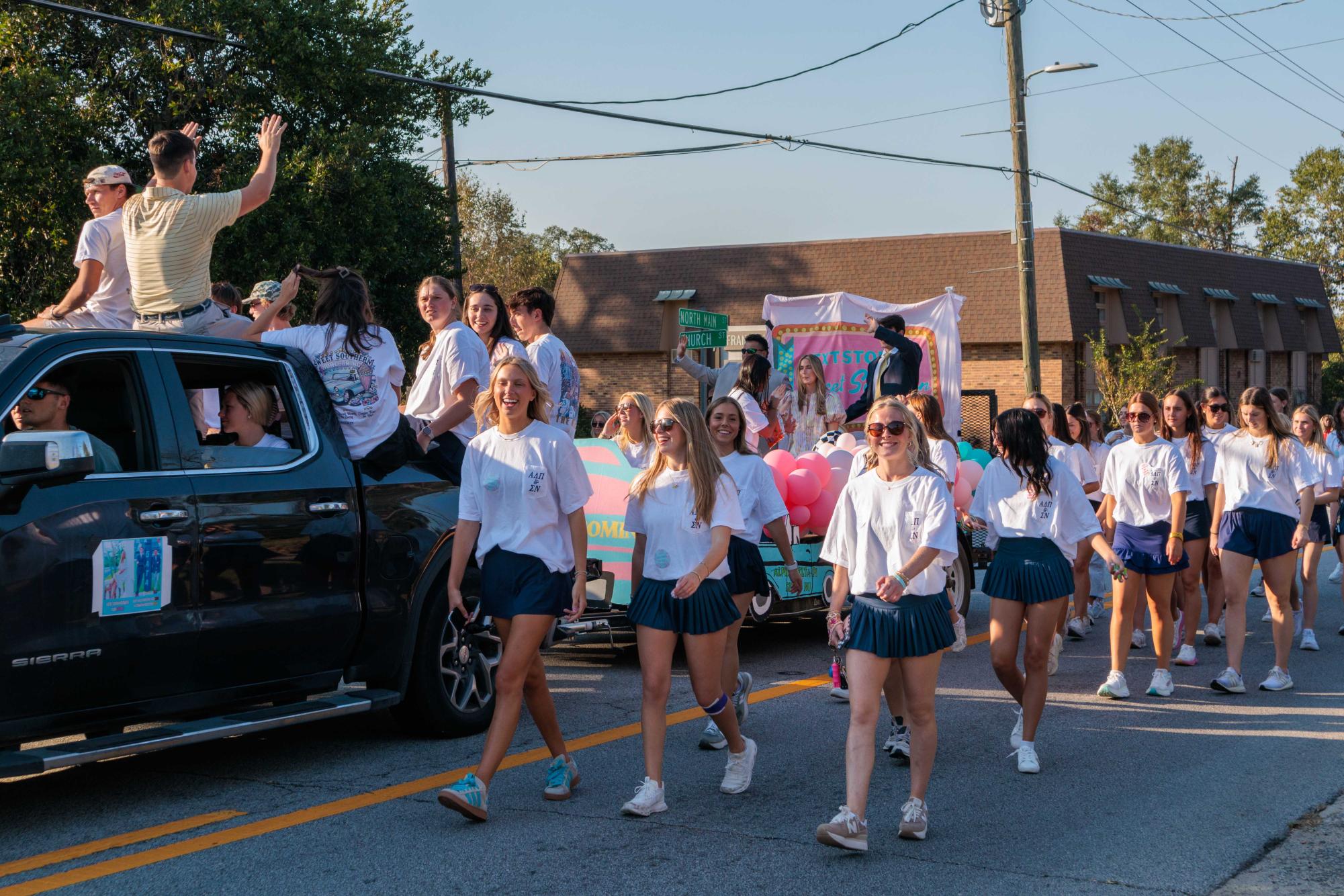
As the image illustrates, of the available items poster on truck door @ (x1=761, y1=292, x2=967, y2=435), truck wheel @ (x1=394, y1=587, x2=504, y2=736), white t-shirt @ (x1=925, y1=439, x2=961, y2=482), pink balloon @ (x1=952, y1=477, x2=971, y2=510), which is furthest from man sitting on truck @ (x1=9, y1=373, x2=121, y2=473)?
poster on truck door @ (x1=761, y1=292, x2=967, y2=435)

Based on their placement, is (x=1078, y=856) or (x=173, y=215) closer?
(x=1078, y=856)

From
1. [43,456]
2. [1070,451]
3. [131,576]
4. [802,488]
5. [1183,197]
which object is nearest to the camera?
[43,456]

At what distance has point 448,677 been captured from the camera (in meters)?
7.02

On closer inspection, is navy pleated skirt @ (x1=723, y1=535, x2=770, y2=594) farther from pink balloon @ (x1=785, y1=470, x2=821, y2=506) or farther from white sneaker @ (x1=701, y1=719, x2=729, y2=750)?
pink balloon @ (x1=785, y1=470, x2=821, y2=506)

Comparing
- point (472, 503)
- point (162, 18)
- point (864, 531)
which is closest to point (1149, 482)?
point (864, 531)

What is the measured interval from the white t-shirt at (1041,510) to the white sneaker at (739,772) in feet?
5.94

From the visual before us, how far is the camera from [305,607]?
6098 mm

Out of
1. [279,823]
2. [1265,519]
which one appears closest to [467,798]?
[279,823]

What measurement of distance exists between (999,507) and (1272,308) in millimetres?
42483

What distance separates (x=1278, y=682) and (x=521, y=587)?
5.55 metres

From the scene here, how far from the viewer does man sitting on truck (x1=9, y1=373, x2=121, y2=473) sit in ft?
17.9

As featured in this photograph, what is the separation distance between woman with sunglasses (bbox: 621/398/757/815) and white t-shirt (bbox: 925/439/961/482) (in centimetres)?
299

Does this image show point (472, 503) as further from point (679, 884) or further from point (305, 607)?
point (679, 884)

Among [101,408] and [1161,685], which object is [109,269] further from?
[1161,685]
